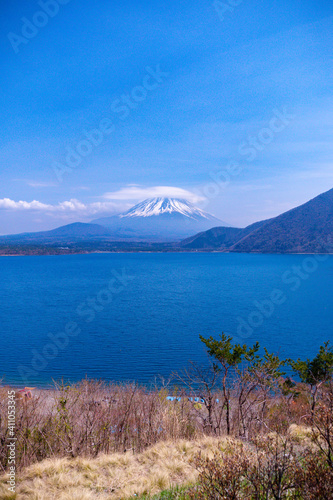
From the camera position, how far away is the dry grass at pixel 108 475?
470cm

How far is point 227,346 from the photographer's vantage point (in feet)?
30.1

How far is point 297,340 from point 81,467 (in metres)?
23.2

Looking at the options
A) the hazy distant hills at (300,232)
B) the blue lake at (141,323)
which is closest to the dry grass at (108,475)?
the blue lake at (141,323)

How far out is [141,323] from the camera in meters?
30.4

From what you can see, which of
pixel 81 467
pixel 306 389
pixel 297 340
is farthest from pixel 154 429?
pixel 297 340

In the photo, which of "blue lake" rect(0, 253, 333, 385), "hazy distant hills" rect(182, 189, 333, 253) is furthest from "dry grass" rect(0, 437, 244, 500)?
"hazy distant hills" rect(182, 189, 333, 253)

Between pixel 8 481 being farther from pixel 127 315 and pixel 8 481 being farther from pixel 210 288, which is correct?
pixel 210 288

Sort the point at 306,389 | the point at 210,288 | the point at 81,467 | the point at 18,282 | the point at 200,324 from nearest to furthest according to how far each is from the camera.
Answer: the point at 81,467 < the point at 306,389 < the point at 200,324 < the point at 210,288 < the point at 18,282

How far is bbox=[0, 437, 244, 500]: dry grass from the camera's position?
15.4 ft

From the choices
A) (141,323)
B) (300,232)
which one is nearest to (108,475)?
(141,323)

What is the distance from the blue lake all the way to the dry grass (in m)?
12.6

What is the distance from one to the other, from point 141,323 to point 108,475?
83.0 ft

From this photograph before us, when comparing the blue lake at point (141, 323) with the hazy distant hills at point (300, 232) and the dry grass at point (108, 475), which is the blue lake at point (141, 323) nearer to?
the dry grass at point (108, 475)

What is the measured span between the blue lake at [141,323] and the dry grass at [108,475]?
12.6 metres
